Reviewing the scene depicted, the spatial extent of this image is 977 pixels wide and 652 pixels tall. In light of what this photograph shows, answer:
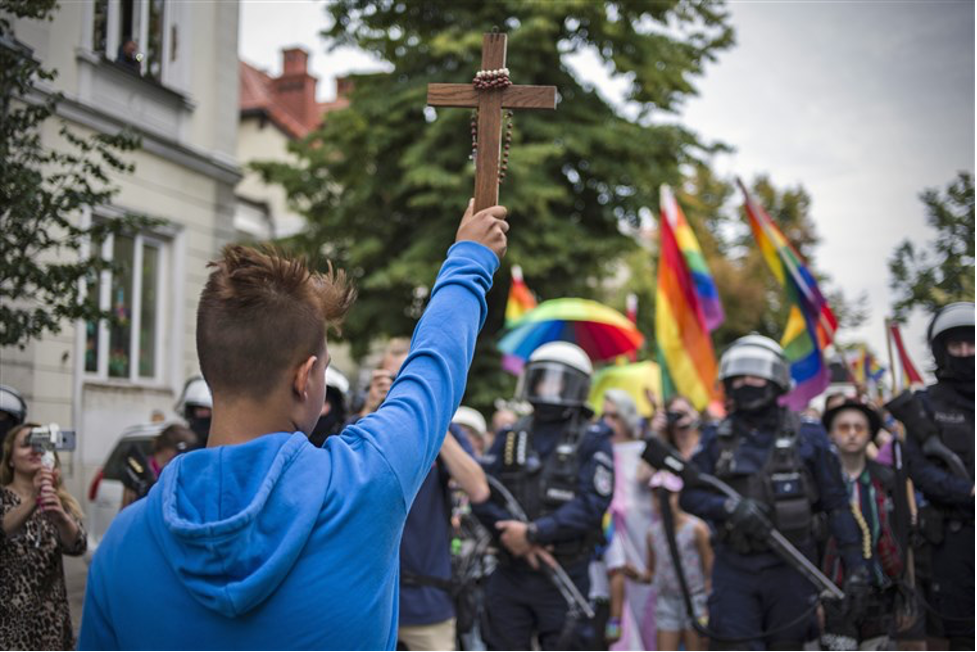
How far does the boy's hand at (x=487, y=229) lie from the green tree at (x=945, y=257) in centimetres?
703

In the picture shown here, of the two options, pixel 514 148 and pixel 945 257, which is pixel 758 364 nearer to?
pixel 945 257

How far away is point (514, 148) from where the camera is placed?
15336 mm

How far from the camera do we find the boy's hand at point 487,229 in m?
2.07

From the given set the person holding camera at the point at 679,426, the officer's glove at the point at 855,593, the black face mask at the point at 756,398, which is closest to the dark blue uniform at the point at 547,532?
the black face mask at the point at 756,398

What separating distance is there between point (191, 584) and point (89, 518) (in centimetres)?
853

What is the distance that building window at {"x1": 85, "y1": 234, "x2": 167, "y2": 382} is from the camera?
10633 millimetres

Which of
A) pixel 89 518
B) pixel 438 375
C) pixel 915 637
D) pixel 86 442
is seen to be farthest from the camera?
pixel 86 442

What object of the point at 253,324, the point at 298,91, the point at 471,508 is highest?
the point at 298,91

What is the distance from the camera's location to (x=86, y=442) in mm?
10422

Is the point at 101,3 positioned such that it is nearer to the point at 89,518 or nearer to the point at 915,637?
the point at 89,518

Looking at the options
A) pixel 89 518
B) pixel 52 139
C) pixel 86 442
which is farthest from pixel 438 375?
pixel 86 442

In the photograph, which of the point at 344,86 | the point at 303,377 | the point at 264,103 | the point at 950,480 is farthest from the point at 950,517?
the point at 264,103

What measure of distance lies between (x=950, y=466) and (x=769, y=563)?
1.31 m

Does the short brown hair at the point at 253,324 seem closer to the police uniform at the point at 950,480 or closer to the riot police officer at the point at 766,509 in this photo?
the riot police officer at the point at 766,509
